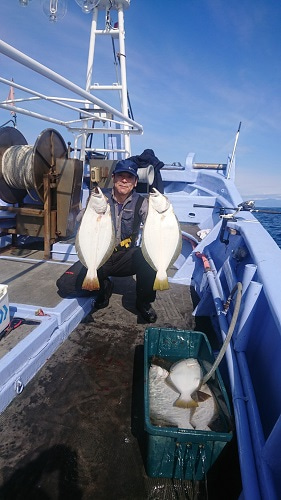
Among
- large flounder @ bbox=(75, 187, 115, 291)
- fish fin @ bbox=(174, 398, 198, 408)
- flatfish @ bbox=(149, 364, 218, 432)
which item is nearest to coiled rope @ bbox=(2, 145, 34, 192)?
large flounder @ bbox=(75, 187, 115, 291)

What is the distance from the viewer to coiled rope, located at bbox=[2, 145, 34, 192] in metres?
4.77

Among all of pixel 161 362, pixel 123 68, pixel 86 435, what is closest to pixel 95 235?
pixel 161 362

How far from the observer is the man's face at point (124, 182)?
3.19 metres

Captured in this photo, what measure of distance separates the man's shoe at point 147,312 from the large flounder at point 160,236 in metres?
0.86

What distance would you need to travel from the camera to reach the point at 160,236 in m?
2.66

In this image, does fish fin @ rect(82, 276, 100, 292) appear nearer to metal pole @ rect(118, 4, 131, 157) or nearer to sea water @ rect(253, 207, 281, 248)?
sea water @ rect(253, 207, 281, 248)

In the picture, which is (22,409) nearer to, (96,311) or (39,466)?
(39,466)

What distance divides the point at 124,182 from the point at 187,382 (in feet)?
7.21

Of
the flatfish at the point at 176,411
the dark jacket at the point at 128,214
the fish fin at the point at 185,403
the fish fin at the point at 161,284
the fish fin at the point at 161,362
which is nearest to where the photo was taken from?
the flatfish at the point at 176,411

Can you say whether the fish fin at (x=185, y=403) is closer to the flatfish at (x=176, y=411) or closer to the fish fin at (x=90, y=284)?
the flatfish at (x=176, y=411)

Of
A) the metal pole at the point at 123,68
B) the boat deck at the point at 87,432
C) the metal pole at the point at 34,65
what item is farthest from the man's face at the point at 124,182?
the metal pole at the point at 123,68

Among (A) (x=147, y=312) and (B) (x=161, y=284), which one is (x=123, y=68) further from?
(B) (x=161, y=284)

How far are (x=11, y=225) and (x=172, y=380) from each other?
188 inches

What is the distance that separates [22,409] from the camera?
2.06m
